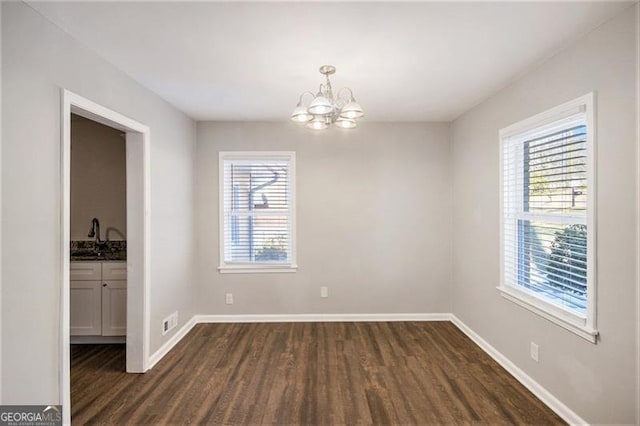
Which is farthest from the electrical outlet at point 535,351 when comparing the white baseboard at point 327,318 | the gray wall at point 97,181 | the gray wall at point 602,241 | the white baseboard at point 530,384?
the gray wall at point 97,181

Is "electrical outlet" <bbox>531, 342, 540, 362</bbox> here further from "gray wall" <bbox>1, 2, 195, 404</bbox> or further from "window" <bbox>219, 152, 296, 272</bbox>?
"gray wall" <bbox>1, 2, 195, 404</bbox>

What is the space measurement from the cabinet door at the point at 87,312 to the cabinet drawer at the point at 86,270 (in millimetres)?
125

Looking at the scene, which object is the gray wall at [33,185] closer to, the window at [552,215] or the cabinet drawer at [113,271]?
the cabinet drawer at [113,271]

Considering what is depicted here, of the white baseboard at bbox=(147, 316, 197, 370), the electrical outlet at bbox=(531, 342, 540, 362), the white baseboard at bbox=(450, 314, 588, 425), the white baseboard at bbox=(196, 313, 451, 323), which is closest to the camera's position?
the white baseboard at bbox=(450, 314, 588, 425)

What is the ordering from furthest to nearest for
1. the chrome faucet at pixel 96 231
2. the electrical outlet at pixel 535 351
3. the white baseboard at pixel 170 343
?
the chrome faucet at pixel 96 231 → the white baseboard at pixel 170 343 → the electrical outlet at pixel 535 351

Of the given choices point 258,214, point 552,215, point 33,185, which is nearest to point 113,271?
point 258,214

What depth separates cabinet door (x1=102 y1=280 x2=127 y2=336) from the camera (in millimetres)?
3443

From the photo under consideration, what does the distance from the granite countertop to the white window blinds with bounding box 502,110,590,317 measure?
3.80 meters

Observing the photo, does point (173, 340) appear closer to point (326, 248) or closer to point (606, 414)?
point (326, 248)

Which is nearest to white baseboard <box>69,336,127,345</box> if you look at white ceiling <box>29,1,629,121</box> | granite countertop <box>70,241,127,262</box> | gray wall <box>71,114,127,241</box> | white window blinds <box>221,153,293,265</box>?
granite countertop <box>70,241,127,262</box>

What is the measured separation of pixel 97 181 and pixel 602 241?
15.0 ft

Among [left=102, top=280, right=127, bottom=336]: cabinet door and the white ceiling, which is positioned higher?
the white ceiling

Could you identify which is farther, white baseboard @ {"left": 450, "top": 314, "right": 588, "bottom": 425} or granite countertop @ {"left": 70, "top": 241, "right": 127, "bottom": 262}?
granite countertop @ {"left": 70, "top": 241, "right": 127, "bottom": 262}

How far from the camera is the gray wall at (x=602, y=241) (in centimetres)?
183
